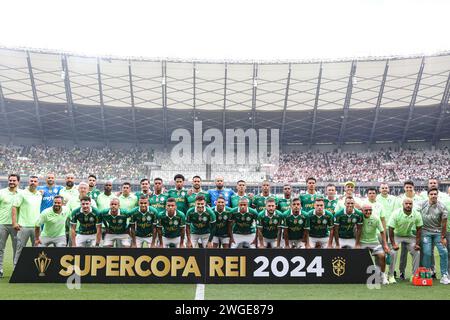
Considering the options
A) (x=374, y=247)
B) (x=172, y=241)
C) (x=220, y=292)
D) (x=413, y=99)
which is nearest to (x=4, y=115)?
(x=413, y=99)

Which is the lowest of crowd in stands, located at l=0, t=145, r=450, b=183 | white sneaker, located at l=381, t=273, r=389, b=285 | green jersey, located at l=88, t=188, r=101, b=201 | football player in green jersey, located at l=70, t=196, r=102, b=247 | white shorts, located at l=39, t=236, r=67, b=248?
white sneaker, located at l=381, t=273, r=389, b=285

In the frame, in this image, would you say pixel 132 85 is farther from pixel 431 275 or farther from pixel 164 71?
pixel 431 275

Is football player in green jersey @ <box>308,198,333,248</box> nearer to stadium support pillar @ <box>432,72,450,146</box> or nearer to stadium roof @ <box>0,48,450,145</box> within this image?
stadium roof @ <box>0,48,450,145</box>

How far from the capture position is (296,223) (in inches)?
426

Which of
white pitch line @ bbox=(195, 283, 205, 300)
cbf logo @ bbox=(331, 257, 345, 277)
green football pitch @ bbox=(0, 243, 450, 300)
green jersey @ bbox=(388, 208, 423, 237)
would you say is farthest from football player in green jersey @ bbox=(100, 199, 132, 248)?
green jersey @ bbox=(388, 208, 423, 237)

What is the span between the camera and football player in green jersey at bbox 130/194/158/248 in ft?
34.8

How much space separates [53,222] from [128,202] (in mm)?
2092

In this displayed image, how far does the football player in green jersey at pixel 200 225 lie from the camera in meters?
10.8

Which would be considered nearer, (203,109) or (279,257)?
(279,257)

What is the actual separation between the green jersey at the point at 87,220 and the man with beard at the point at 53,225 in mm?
220

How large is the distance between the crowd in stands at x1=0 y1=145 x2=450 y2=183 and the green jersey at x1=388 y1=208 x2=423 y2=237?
3308 centimetres

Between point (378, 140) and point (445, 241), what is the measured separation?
41.4 m

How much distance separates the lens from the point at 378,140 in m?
49.6
